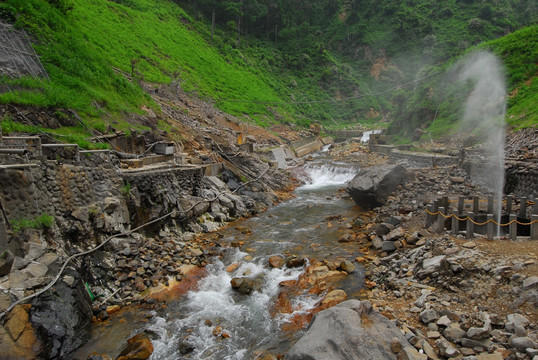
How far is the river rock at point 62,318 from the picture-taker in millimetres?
7414

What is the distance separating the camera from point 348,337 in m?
6.11

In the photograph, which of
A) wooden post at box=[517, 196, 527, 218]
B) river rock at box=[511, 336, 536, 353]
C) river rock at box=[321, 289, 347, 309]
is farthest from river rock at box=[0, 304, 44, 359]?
wooden post at box=[517, 196, 527, 218]

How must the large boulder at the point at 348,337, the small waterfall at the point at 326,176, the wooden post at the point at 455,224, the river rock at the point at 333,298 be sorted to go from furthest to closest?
the small waterfall at the point at 326,176
the wooden post at the point at 455,224
the river rock at the point at 333,298
the large boulder at the point at 348,337

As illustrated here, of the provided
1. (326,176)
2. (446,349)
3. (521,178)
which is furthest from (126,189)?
(326,176)

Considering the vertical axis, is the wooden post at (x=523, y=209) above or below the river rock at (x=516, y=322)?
above

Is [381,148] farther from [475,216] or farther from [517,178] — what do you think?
[475,216]

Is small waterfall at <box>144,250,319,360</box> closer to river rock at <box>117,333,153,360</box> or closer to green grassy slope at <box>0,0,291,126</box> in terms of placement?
river rock at <box>117,333,153,360</box>

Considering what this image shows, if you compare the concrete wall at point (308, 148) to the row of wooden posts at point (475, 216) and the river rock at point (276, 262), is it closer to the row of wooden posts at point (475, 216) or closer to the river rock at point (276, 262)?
the row of wooden posts at point (475, 216)

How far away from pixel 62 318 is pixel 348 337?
649 cm

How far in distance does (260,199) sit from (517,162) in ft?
43.6

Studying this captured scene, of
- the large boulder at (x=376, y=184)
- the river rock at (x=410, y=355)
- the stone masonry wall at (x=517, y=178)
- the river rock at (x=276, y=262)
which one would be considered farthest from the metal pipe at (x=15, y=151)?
the stone masonry wall at (x=517, y=178)

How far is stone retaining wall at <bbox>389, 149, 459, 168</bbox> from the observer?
2262 cm

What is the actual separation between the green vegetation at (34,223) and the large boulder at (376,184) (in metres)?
14.5

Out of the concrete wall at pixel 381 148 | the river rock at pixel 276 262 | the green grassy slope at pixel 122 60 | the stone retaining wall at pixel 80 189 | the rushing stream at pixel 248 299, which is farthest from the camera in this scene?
the concrete wall at pixel 381 148
